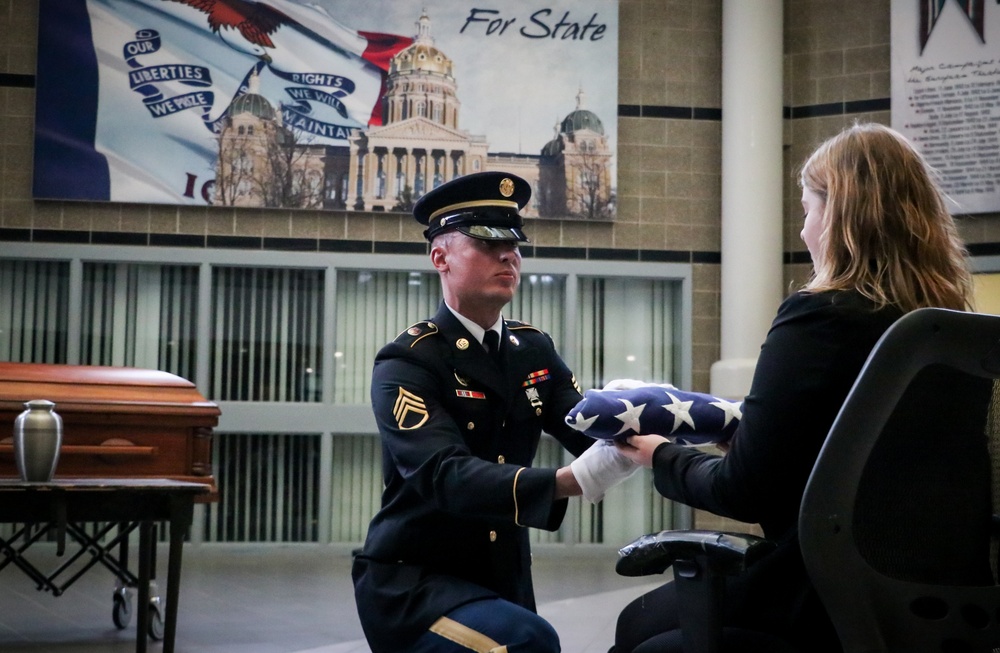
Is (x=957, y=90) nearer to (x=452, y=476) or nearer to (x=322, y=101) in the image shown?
(x=322, y=101)

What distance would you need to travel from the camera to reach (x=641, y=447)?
69.3 inches

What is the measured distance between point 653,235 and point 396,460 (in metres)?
7.20

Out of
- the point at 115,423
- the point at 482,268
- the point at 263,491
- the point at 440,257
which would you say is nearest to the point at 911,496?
the point at 482,268

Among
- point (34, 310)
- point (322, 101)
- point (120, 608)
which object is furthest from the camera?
point (322, 101)

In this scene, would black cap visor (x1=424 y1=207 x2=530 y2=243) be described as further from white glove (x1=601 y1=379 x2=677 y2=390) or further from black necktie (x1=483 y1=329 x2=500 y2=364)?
white glove (x1=601 y1=379 x2=677 y2=390)

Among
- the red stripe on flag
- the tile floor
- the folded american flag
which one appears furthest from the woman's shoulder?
the red stripe on flag

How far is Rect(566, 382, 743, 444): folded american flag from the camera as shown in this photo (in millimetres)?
1759

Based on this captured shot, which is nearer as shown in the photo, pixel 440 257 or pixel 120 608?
pixel 440 257

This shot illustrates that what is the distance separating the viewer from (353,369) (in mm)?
8766

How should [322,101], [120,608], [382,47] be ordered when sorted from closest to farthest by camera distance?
[120,608], [322,101], [382,47]

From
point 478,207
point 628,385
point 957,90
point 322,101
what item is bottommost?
point 628,385

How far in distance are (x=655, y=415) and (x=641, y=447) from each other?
0.19ft

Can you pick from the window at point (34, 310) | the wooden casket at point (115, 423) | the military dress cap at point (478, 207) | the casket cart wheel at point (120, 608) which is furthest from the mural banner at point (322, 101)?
the military dress cap at point (478, 207)

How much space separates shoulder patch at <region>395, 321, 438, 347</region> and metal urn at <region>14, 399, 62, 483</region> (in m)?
2.11
